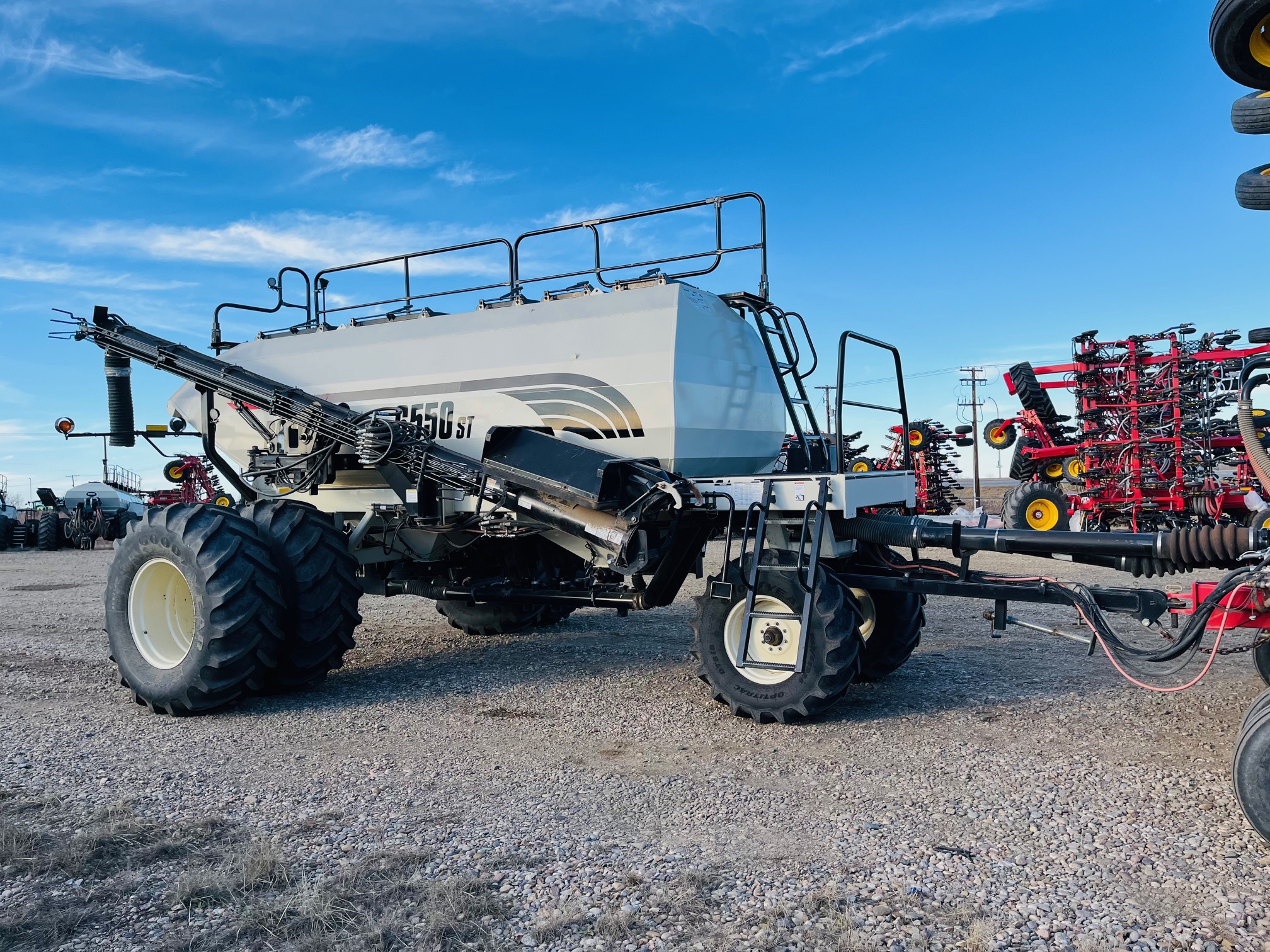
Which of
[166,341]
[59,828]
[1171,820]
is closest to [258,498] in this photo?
[166,341]

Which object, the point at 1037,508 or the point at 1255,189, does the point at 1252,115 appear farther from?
the point at 1037,508

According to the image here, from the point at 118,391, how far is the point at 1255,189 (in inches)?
315

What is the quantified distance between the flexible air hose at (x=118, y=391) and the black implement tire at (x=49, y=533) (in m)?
22.0

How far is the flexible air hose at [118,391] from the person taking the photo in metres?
7.66

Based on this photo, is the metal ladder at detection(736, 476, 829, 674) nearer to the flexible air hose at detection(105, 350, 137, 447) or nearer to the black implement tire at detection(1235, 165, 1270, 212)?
the black implement tire at detection(1235, 165, 1270, 212)

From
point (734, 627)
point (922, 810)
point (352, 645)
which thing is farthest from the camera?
point (352, 645)

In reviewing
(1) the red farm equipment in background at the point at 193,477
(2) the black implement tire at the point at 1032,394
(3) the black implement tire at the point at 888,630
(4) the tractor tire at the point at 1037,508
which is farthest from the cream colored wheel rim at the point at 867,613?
(1) the red farm equipment in background at the point at 193,477

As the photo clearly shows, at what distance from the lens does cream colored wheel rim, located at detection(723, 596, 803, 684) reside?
5566 millimetres

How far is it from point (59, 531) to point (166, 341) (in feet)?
74.6

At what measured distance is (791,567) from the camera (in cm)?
555

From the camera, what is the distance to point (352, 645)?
21.5ft

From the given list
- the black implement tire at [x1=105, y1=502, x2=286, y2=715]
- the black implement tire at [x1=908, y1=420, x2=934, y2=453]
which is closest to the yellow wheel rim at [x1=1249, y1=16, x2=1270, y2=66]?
the black implement tire at [x1=105, y1=502, x2=286, y2=715]

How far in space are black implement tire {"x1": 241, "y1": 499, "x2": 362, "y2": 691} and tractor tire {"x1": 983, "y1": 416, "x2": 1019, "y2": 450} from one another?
15987 mm

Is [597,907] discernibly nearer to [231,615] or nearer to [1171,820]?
[1171,820]
